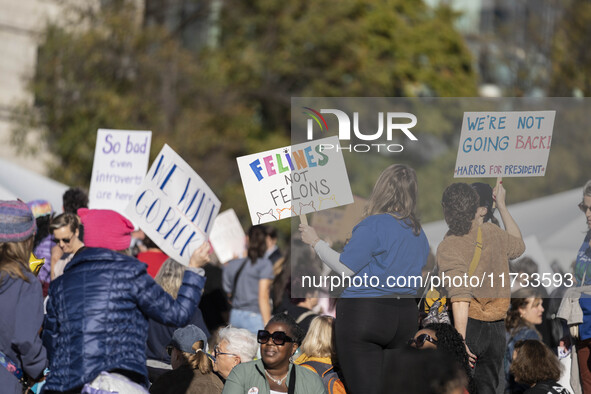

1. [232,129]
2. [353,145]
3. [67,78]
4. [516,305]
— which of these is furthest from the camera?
[232,129]

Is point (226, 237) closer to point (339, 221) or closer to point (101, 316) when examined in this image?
point (339, 221)

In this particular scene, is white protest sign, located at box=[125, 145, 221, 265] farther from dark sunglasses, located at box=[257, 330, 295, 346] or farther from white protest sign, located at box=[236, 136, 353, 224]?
dark sunglasses, located at box=[257, 330, 295, 346]

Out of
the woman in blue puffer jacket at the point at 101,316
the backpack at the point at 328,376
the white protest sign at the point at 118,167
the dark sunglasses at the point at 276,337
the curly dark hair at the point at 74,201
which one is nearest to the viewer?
the woman in blue puffer jacket at the point at 101,316

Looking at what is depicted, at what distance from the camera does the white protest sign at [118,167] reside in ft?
31.7

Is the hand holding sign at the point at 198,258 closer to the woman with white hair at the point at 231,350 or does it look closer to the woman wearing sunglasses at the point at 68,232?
the woman wearing sunglasses at the point at 68,232

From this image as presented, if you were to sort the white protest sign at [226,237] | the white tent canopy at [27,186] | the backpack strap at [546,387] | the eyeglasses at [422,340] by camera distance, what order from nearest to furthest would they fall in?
the eyeglasses at [422,340]
the backpack strap at [546,387]
the white tent canopy at [27,186]
the white protest sign at [226,237]

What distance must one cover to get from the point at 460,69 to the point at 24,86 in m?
13.8

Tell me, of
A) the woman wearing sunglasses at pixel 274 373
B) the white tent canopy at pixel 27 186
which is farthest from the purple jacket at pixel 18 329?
the white tent canopy at pixel 27 186

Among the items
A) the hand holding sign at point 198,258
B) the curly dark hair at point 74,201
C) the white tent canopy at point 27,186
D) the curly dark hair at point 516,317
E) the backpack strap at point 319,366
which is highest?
the white tent canopy at point 27,186

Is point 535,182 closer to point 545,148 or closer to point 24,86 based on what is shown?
point 545,148

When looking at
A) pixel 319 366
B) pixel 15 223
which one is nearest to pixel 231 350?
pixel 319 366

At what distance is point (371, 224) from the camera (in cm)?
655

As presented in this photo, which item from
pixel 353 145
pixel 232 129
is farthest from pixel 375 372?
pixel 232 129

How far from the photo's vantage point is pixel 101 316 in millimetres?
5441
